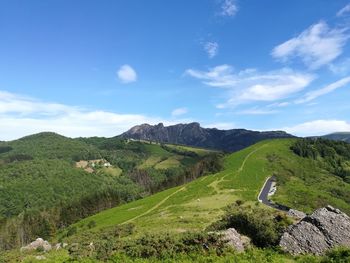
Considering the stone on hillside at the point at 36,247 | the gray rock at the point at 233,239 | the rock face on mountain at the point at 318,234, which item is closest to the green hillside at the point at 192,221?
the gray rock at the point at 233,239

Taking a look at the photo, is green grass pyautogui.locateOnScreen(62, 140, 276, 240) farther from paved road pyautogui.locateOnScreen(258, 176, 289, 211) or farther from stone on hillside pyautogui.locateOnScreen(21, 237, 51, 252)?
stone on hillside pyautogui.locateOnScreen(21, 237, 51, 252)

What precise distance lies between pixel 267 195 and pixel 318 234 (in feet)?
412

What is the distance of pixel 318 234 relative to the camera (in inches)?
1210

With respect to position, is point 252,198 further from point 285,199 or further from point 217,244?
point 217,244

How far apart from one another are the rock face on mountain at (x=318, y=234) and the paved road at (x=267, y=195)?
97.2 metres

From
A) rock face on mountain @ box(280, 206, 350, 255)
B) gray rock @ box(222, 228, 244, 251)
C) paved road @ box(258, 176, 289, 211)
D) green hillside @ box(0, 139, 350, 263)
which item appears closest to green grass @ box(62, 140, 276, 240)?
green hillside @ box(0, 139, 350, 263)

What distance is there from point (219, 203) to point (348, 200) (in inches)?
3157

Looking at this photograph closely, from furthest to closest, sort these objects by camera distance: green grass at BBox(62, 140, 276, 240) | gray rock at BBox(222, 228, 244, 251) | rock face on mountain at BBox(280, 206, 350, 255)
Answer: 1. green grass at BBox(62, 140, 276, 240)
2. rock face on mountain at BBox(280, 206, 350, 255)
3. gray rock at BBox(222, 228, 244, 251)

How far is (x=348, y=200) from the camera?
169 metres

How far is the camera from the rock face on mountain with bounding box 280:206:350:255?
95.7 feet

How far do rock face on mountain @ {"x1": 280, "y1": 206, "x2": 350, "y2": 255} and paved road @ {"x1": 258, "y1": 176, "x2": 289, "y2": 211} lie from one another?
9721 cm

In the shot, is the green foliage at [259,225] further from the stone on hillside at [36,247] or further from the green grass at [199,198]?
the green grass at [199,198]

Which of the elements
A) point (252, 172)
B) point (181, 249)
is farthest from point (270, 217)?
point (252, 172)

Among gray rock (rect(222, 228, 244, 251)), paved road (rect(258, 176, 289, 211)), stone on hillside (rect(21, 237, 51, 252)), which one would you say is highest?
gray rock (rect(222, 228, 244, 251))
